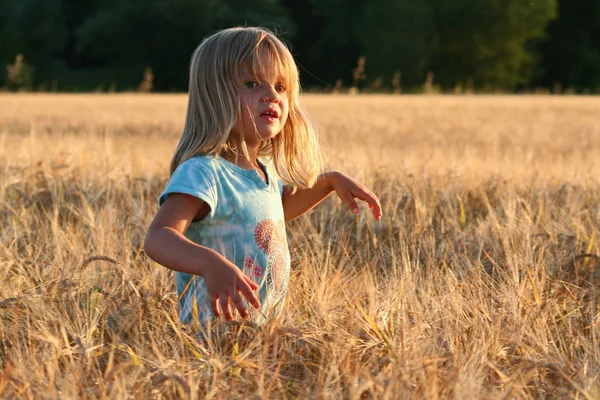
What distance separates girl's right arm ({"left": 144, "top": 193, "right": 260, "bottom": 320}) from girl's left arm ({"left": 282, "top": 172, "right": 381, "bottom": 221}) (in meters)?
0.46

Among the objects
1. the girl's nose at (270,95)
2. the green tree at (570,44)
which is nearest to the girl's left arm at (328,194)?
the girl's nose at (270,95)

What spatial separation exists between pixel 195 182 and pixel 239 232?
21 centimetres

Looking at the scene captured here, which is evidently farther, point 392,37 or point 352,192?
point 392,37

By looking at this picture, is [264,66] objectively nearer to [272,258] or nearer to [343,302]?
[272,258]

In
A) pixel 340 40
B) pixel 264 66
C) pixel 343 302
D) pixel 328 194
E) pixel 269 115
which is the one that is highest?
pixel 340 40

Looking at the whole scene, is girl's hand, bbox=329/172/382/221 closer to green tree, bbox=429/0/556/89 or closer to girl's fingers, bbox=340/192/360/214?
girl's fingers, bbox=340/192/360/214

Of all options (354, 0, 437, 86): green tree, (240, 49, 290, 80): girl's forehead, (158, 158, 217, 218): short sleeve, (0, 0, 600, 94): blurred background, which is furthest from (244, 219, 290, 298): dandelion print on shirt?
(354, 0, 437, 86): green tree

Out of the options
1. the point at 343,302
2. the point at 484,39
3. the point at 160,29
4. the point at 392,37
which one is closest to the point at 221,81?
the point at 343,302

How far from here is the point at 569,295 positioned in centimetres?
242

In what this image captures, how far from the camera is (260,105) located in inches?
86.9

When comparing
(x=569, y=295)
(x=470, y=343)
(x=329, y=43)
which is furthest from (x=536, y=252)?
(x=329, y=43)

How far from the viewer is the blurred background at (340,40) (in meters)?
35.8

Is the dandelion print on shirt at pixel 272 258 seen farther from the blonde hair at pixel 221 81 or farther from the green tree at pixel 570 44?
the green tree at pixel 570 44

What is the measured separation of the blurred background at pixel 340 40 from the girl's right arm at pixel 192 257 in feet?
99.8
